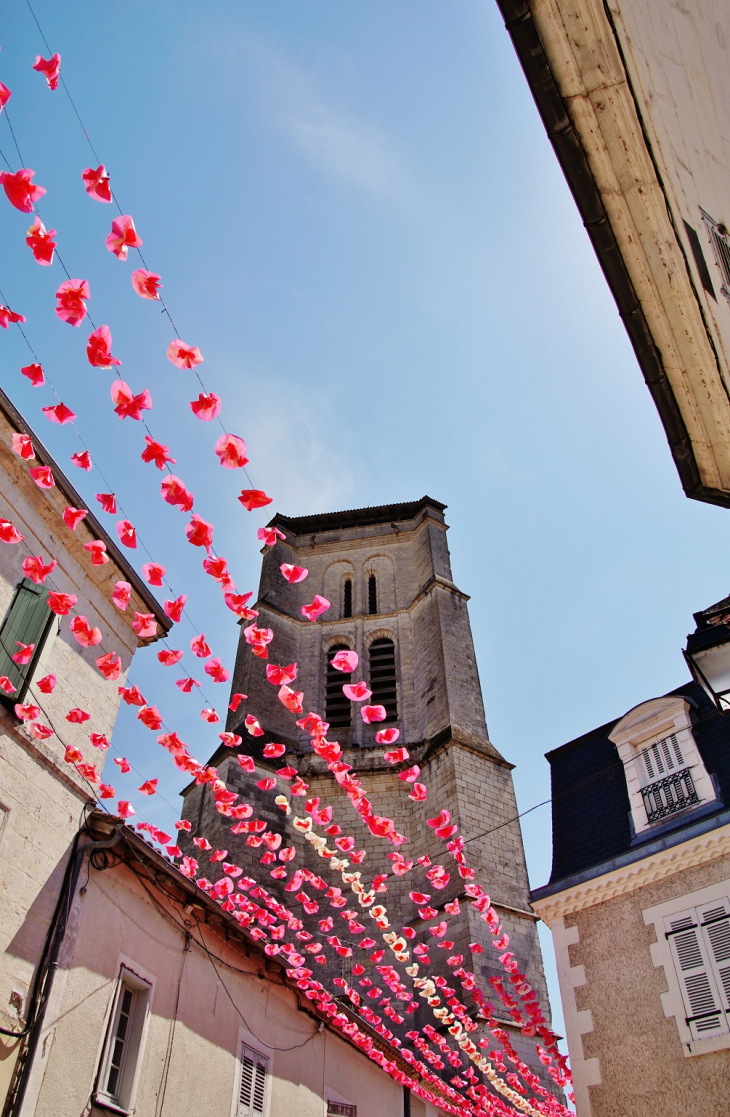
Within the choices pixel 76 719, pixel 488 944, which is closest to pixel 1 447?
pixel 76 719

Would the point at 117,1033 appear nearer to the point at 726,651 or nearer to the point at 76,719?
the point at 76,719

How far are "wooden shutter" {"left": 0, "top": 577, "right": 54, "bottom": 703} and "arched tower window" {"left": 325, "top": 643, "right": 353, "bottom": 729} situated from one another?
1194 cm

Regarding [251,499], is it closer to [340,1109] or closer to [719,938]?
[719,938]

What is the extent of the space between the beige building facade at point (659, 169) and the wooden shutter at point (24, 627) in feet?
16.6

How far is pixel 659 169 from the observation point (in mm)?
3920

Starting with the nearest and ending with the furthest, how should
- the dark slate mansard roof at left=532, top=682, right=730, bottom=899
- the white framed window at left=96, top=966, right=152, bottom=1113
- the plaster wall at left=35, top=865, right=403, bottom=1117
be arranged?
the plaster wall at left=35, top=865, right=403, bottom=1117 → the white framed window at left=96, top=966, right=152, bottom=1113 → the dark slate mansard roof at left=532, top=682, right=730, bottom=899

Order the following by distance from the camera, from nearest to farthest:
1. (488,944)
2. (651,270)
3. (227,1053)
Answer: (651,270) → (227,1053) → (488,944)

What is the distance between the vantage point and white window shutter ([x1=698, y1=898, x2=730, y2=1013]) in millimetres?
6031

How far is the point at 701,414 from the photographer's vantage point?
4.76 metres

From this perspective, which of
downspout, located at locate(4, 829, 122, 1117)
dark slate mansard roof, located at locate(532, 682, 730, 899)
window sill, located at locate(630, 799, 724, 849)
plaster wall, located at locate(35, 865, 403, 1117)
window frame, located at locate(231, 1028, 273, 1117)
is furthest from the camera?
window frame, located at locate(231, 1028, 273, 1117)

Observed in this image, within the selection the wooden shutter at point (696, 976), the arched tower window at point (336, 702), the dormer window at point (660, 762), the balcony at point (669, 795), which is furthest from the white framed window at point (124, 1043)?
the arched tower window at point (336, 702)

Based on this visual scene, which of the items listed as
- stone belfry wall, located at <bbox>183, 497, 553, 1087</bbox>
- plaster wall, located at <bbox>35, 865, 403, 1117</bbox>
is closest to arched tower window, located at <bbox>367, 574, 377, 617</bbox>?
stone belfry wall, located at <bbox>183, 497, 553, 1087</bbox>

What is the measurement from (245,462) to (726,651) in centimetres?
348

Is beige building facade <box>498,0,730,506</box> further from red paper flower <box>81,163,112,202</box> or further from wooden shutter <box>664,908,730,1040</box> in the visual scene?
wooden shutter <box>664,908,730,1040</box>
